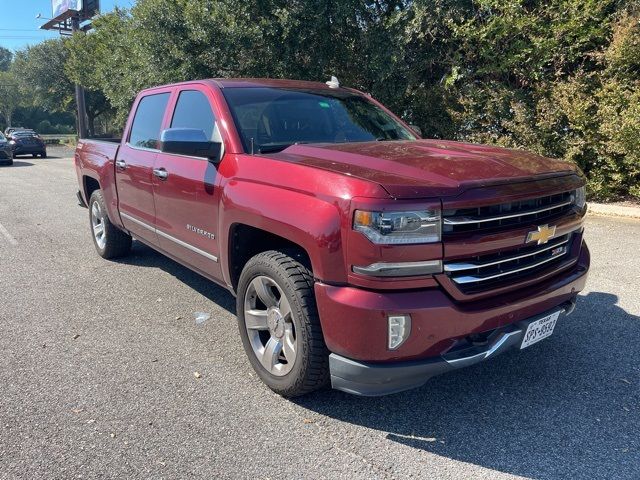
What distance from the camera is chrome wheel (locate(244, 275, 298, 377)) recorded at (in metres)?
3.02

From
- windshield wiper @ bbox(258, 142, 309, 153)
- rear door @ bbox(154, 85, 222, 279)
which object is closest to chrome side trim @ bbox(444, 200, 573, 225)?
windshield wiper @ bbox(258, 142, 309, 153)

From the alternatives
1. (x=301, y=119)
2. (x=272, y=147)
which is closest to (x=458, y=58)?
(x=301, y=119)

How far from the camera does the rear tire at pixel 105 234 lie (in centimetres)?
605

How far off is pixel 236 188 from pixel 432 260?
139 cm

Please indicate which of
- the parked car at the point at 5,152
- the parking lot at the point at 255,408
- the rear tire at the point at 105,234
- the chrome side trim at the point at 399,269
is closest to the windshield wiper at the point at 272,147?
the chrome side trim at the point at 399,269

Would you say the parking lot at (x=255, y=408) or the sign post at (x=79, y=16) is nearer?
the parking lot at (x=255, y=408)

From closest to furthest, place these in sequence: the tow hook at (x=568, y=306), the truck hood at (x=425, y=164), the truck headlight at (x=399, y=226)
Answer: the truck headlight at (x=399, y=226), the truck hood at (x=425, y=164), the tow hook at (x=568, y=306)

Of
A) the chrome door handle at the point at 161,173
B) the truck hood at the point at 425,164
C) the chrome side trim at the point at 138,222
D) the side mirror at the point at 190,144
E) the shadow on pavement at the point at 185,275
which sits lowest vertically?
the shadow on pavement at the point at 185,275

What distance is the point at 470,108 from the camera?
10.3 meters

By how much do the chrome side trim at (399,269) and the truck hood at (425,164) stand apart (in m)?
0.32

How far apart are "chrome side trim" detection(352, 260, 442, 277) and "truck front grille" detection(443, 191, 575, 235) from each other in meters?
0.18

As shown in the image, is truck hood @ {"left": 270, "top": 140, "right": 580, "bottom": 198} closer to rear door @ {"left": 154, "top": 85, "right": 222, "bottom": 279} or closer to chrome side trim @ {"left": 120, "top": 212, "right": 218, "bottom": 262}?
rear door @ {"left": 154, "top": 85, "right": 222, "bottom": 279}

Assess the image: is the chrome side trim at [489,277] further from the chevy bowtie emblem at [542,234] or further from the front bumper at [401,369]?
the front bumper at [401,369]

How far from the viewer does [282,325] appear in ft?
10.1
